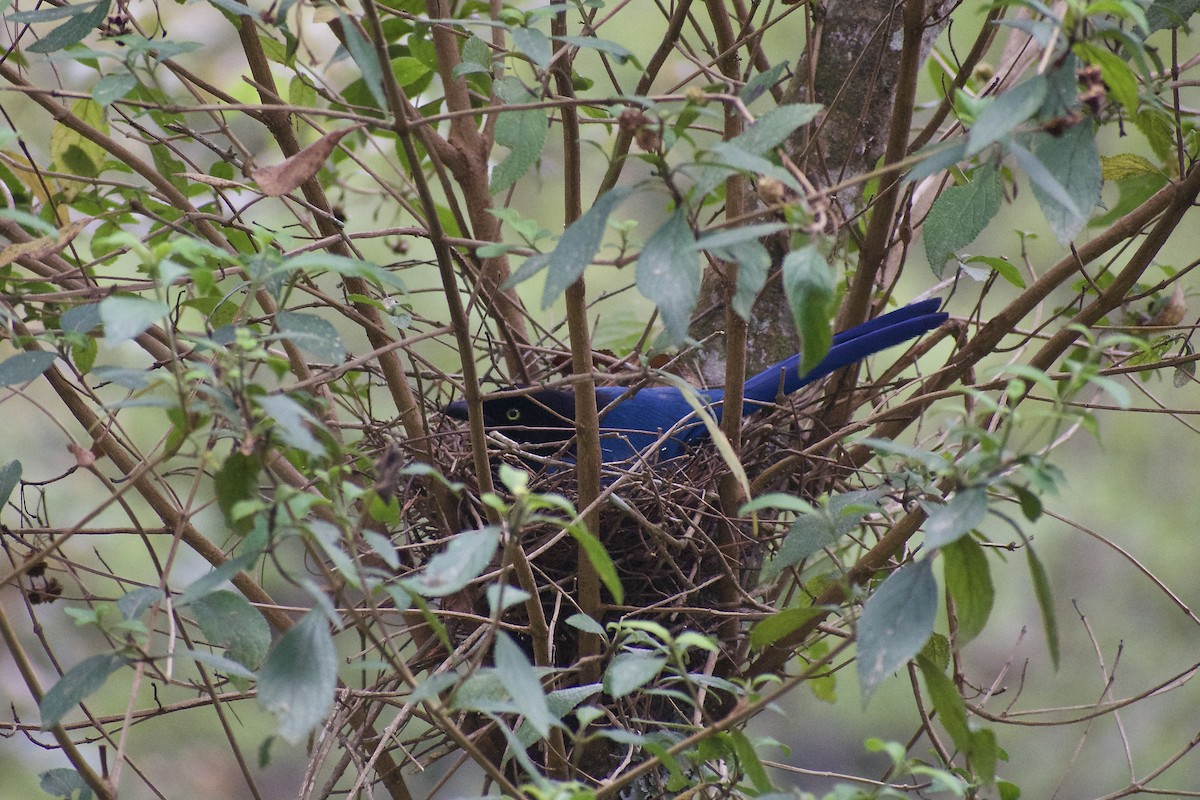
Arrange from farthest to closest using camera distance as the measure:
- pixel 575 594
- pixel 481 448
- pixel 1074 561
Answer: pixel 1074 561
pixel 575 594
pixel 481 448

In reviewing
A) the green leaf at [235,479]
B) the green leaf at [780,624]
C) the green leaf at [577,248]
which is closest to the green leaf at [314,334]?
the green leaf at [235,479]

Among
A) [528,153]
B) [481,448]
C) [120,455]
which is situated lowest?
[120,455]

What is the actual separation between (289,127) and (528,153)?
547 millimetres

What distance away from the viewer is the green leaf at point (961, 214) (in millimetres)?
1443

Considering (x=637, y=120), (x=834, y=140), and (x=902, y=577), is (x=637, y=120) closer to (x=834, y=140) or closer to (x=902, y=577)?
(x=902, y=577)

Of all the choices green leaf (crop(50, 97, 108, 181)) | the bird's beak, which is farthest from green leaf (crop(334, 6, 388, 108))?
the bird's beak

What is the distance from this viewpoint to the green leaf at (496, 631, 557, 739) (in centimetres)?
95

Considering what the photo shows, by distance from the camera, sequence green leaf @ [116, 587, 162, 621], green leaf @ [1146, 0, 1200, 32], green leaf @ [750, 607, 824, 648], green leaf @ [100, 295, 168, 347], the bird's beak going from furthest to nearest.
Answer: the bird's beak
green leaf @ [1146, 0, 1200, 32]
green leaf @ [750, 607, 824, 648]
green leaf @ [116, 587, 162, 621]
green leaf @ [100, 295, 168, 347]

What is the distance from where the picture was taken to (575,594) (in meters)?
2.01

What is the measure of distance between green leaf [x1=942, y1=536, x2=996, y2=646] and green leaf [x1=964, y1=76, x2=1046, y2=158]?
390mm

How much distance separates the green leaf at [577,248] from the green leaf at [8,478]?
2.74ft

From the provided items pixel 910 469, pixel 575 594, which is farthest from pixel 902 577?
pixel 575 594

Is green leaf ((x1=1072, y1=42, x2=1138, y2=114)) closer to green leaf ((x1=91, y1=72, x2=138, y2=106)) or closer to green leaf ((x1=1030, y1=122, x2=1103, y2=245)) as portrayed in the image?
green leaf ((x1=1030, y1=122, x2=1103, y2=245))

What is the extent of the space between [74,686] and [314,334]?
1.41ft
